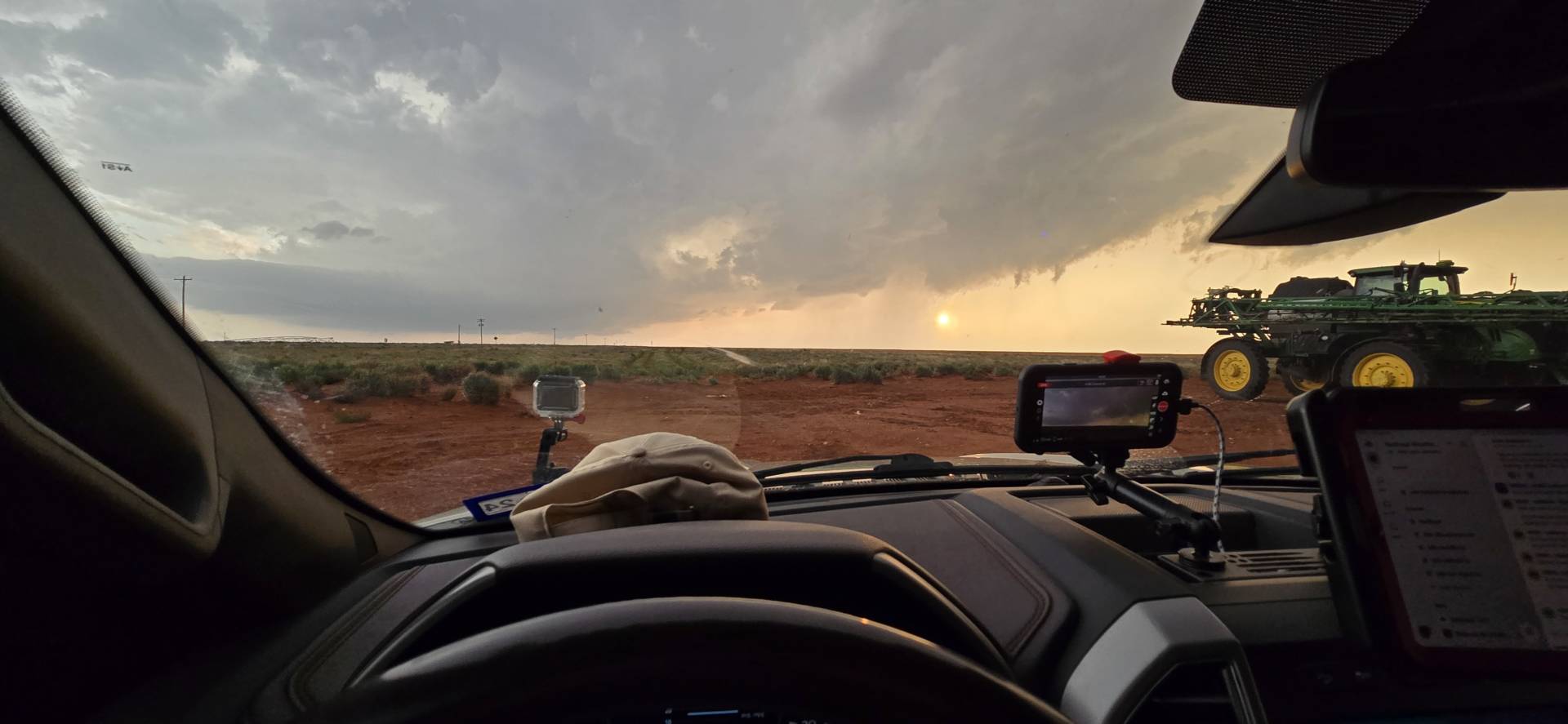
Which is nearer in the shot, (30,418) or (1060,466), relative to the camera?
(30,418)

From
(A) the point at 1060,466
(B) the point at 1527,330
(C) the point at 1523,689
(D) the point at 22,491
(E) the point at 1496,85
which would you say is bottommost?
(C) the point at 1523,689

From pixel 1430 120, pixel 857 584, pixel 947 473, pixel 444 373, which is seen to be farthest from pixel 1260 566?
pixel 444 373

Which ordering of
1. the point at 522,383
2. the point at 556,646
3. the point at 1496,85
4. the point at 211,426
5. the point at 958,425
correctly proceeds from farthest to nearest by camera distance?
the point at 958,425
the point at 522,383
the point at 1496,85
the point at 211,426
the point at 556,646

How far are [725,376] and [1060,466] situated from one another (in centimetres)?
234

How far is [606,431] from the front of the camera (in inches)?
131

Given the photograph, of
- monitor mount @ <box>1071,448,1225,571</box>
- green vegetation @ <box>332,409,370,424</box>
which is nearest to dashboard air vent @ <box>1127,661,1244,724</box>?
monitor mount @ <box>1071,448,1225,571</box>

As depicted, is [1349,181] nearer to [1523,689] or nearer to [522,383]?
[1523,689]

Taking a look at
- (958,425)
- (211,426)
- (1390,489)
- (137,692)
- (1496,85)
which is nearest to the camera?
(137,692)

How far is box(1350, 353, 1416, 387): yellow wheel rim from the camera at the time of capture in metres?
3.10

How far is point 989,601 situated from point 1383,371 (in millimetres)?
2874

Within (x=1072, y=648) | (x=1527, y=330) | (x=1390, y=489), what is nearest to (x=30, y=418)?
(x=1072, y=648)

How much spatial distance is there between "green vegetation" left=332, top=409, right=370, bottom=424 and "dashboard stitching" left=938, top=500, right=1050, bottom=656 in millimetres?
2181

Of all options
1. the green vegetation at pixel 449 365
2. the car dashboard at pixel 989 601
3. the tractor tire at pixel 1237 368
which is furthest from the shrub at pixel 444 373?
the tractor tire at pixel 1237 368

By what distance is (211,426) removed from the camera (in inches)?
53.2
